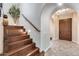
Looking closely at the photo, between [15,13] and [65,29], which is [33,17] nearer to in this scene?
[15,13]

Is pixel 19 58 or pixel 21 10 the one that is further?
pixel 21 10

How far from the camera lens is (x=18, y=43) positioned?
297 cm

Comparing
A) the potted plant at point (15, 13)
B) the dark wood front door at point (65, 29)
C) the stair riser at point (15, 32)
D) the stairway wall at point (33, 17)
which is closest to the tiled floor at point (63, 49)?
the dark wood front door at point (65, 29)

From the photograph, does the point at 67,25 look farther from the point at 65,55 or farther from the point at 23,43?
the point at 23,43

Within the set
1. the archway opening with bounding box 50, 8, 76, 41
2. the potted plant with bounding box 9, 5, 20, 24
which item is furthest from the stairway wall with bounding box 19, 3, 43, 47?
the archway opening with bounding box 50, 8, 76, 41

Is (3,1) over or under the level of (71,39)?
over

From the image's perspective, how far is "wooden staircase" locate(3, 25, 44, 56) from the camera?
2.60 metres

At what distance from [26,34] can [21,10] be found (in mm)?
890

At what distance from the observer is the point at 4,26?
258cm

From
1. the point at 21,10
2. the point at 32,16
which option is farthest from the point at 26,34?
the point at 21,10

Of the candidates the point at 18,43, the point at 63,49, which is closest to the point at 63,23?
the point at 63,49

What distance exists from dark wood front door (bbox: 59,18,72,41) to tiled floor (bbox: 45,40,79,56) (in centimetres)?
13

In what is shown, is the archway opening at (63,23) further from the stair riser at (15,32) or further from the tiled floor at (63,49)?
the stair riser at (15,32)

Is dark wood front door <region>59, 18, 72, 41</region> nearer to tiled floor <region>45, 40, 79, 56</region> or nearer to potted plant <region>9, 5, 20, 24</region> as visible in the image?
tiled floor <region>45, 40, 79, 56</region>
